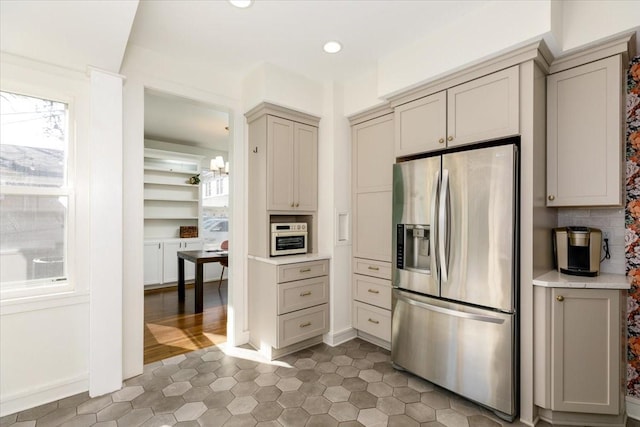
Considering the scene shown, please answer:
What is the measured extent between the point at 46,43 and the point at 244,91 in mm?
1520

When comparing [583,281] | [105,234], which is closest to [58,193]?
[105,234]

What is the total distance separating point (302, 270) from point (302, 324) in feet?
1.70

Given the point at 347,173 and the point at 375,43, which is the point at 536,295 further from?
the point at 375,43

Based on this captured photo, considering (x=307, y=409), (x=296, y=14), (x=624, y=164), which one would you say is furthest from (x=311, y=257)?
(x=624, y=164)

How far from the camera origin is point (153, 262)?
18.0 feet

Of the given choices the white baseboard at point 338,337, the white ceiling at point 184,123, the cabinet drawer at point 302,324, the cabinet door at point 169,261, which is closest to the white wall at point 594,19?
the cabinet drawer at point 302,324

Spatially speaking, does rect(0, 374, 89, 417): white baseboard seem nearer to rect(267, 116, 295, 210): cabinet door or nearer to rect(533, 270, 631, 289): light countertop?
rect(267, 116, 295, 210): cabinet door

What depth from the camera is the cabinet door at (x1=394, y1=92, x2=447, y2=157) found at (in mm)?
2367

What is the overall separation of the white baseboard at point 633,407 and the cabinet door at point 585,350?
33 centimetres

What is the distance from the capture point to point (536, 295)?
1941 mm

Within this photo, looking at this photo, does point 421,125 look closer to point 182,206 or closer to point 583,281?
point 583,281

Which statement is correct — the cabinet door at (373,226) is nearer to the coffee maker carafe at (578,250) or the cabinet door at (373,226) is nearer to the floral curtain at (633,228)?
the coffee maker carafe at (578,250)

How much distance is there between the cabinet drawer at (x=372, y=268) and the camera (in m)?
2.98

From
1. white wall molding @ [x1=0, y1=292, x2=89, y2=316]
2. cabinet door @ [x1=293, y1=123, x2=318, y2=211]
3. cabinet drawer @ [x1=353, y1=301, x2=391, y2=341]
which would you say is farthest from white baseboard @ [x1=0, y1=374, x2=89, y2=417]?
cabinet drawer @ [x1=353, y1=301, x2=391, y2=341]
